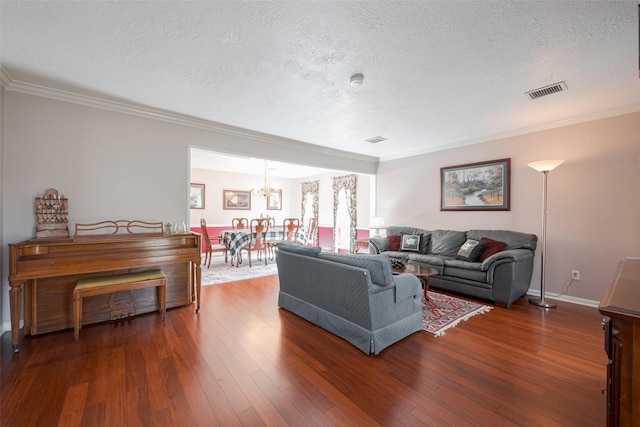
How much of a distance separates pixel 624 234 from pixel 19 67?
664 centimetres

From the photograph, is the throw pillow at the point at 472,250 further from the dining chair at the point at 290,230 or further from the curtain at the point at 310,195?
the curtain at the point at 310,195

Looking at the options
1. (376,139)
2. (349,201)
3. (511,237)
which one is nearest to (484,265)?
(511,237)

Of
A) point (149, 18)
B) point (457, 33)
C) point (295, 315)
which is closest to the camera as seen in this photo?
point (149, 18)

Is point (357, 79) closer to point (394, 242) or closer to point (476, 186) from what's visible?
point (476, 186)

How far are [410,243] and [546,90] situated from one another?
287cm

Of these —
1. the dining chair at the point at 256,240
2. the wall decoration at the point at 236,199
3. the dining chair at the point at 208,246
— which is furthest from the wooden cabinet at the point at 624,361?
the wall decoration at the point at 236,199

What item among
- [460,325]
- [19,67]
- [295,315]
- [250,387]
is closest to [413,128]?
[460,325]

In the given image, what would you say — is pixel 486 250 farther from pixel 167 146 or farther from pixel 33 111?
pixel 33 111

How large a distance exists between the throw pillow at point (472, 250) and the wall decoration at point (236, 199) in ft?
20.3

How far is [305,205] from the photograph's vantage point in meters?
8.83

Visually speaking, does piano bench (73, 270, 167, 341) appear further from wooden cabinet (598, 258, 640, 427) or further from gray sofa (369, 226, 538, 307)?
gray sofa (369, 226, 538, 307)

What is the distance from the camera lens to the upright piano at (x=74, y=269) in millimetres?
2277

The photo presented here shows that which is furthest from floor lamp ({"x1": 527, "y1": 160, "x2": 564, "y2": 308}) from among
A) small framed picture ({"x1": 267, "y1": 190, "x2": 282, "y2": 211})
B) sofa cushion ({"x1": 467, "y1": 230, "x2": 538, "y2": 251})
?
small framed picture ({"x1": 267, "y1": 190, "x2": 282, "y2": 211})

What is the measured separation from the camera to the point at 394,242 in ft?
16.6
